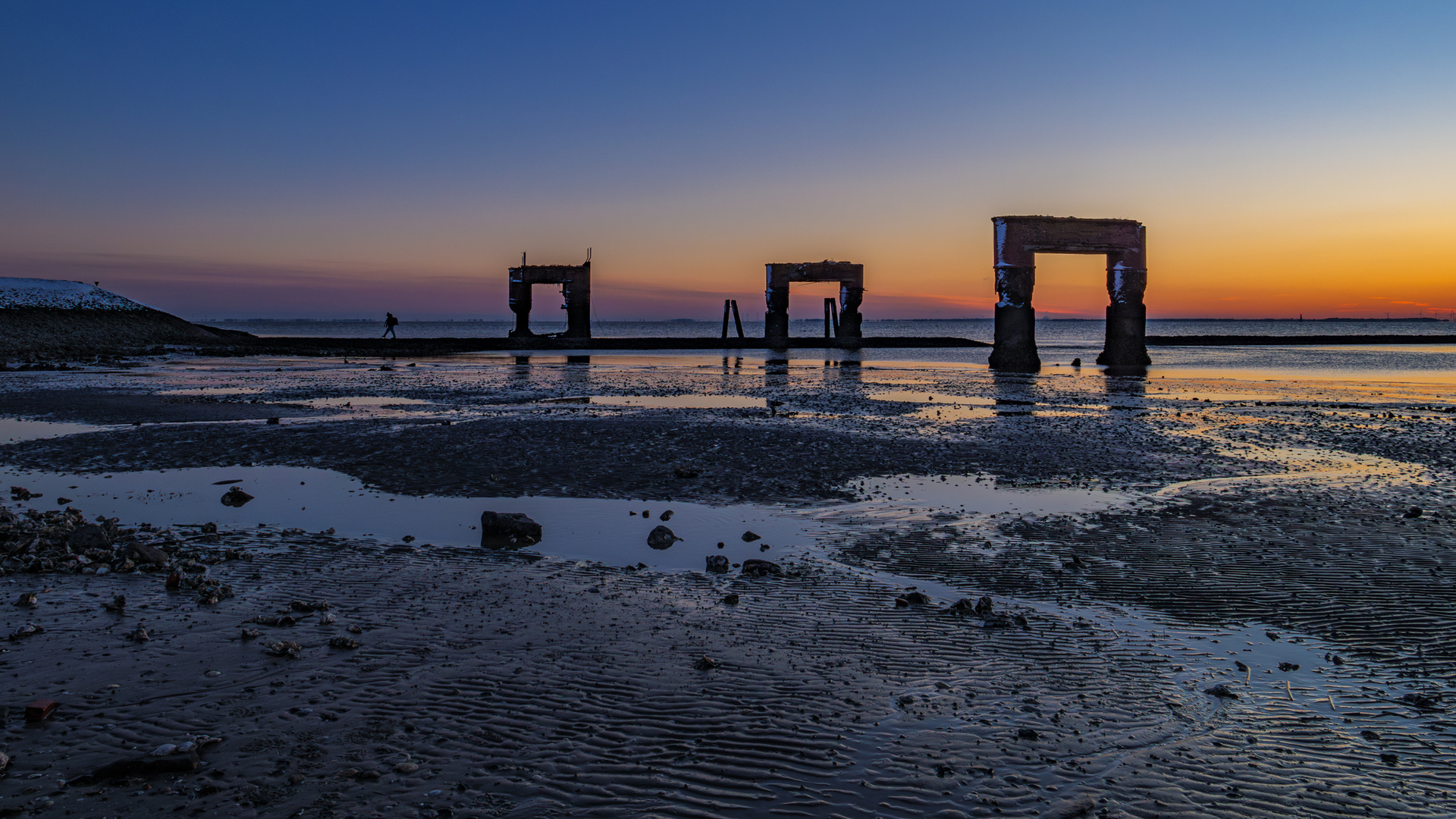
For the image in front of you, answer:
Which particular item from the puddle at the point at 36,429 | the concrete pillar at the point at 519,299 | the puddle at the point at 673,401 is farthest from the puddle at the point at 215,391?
the concrete pillar at the point at 519,299

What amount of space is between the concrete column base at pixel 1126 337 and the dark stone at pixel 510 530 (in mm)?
28010

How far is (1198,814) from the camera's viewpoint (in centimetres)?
296

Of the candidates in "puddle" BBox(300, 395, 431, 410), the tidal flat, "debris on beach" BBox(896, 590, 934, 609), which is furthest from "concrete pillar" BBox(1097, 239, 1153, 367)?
"debris on beach" BBox(896, 590, 934, 609)

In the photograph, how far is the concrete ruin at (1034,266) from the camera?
28.2m

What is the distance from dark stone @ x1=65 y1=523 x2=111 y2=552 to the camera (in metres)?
6.17

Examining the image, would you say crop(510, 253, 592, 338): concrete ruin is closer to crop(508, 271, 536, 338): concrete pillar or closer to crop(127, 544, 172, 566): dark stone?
crop(508, 271, 536, 338): concrete pillar

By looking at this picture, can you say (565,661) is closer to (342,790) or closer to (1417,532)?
(342,790)

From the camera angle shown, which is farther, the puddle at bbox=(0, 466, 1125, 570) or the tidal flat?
the puddle at bbox=(0, 466, 1125, 570)

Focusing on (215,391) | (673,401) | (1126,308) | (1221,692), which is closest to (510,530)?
(1221,692)

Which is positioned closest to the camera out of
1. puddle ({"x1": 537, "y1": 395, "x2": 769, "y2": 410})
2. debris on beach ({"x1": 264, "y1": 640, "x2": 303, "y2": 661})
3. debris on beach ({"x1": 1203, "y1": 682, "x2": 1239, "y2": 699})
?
debris on beach ({"x1": 1203, "y1": 682, "x2": 1239, "y2": 699})

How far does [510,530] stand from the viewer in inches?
270

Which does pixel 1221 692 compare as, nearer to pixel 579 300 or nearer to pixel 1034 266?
pixel 1034 266

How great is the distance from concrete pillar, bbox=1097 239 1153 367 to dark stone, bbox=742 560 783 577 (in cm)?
2618

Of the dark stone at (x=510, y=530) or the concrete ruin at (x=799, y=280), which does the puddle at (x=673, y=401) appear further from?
the concrete ruin at (x=799, y=280)
